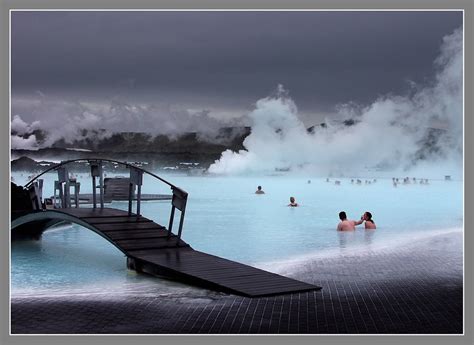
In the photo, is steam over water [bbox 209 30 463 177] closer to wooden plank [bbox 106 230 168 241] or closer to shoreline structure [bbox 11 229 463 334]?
wooden plank [bbox 106 230 168 241]

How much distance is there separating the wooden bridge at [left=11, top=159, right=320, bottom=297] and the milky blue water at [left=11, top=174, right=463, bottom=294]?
0.76ft

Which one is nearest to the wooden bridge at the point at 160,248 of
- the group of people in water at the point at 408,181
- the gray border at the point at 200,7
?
the gray border at the point at 200,7

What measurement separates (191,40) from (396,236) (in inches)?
332

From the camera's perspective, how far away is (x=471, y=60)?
25.0 ft

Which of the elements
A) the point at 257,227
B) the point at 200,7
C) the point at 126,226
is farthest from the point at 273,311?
the point at 257,227

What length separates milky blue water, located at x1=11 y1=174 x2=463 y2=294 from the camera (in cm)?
969

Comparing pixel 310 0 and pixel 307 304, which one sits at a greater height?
pixel 310 0

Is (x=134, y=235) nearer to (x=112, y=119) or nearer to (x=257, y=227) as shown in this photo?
(x=257, y=227)

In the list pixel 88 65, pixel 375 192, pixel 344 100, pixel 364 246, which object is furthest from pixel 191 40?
pixel 375 192

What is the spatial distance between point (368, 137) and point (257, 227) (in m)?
10.6

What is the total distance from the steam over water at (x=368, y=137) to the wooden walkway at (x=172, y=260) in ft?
38.4

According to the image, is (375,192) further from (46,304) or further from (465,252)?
(46,304)

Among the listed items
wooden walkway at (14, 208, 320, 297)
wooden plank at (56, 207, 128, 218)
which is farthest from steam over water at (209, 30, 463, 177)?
wooden walkway at (14, 208, 320, 297)

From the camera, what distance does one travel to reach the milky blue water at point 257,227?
9.69 meters
